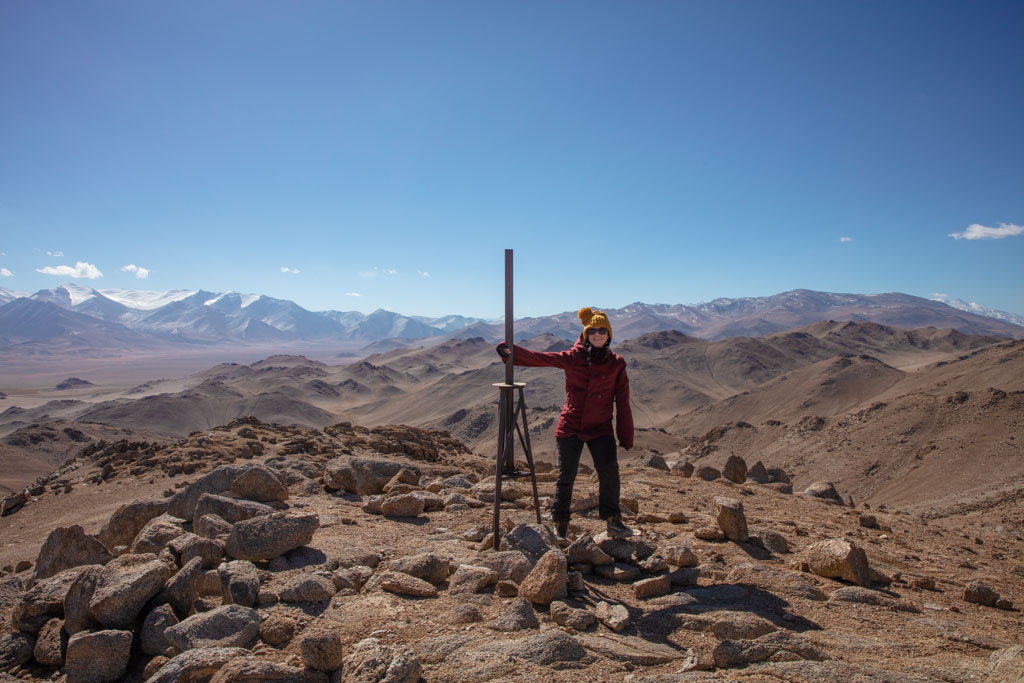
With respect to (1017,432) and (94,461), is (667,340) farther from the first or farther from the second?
(94,461)

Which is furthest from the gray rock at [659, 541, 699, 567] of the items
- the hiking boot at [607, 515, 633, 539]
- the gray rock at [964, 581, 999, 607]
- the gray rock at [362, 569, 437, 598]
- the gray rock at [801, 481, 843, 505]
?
the gray rock at [801, 481, 843, 505]

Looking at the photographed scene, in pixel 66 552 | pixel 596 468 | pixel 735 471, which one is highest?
pixel 596 468

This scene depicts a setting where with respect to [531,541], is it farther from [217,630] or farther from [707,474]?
[707,474]

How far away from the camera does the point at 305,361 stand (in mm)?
118938

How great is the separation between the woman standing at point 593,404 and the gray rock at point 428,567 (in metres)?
1.14

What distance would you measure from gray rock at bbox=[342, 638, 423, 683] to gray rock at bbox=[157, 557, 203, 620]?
59.7 inches

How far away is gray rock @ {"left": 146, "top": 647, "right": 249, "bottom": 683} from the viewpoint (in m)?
2.93

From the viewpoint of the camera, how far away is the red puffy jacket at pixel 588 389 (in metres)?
5.00

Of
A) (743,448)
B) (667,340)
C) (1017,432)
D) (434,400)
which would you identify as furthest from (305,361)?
(1017,432)

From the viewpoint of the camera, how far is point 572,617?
3.55 metres

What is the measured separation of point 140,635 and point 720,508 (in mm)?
4911

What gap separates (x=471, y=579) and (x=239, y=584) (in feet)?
5.27

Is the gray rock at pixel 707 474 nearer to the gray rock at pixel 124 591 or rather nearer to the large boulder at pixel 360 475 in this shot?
the large boulder at pixel 360 475

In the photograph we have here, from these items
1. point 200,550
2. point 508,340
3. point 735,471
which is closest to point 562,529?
point 508,340
